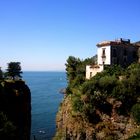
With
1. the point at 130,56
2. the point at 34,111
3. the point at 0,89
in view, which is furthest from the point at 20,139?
the point at 34,111

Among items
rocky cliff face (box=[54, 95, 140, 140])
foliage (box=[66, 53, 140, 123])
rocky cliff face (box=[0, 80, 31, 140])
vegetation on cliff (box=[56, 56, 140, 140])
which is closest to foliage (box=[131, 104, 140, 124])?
vegetation on cliff (box=[56, 56, 140, 140])

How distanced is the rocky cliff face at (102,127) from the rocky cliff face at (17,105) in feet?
34.5

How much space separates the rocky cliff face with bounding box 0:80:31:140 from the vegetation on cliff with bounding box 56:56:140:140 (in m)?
10.9

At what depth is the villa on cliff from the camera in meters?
59.4

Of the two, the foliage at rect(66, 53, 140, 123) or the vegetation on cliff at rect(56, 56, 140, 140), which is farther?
the foliage at rect(66, 53, 140, 123)

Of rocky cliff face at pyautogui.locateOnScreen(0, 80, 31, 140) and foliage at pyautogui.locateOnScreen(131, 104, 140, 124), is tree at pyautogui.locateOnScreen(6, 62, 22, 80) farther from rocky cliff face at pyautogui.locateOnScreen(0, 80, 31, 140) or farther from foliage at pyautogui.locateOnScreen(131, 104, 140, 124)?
foliage at pyautogui.locateOnScreen(131, 104, 140, 124)

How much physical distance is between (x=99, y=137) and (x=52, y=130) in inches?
1327

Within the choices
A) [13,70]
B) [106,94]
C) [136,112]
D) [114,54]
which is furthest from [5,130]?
[114,54]

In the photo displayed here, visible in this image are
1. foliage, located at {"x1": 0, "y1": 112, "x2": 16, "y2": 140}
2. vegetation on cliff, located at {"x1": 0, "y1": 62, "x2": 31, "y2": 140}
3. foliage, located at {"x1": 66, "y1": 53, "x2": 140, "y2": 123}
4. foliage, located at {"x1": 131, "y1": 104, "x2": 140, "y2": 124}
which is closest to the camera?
foliage, located at {"x1": 0, "y1": 112, "x2": 16, "y2": 140}

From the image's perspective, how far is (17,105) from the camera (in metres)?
38.8

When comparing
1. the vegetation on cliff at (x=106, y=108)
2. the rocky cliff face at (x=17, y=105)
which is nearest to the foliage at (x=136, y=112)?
the vegetation on cliff at (x=106, y=108)

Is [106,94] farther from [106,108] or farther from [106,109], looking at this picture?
[106,109]

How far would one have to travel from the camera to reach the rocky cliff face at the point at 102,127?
150 ft

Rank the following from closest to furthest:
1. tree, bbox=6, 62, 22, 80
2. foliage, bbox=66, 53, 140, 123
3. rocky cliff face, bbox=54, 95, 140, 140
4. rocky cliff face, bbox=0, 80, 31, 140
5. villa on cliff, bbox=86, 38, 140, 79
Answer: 1. rocky cliff face, bbox=0, 80, 31, 140
2. rocky cliff face, bbox=54, 95, 140, 140
3. foliage, bbox=66, 53, 140, 123
4. tree, bbox=6, 62, 22, 80
5. villa on cliff, bbox=86, 38, 140, 79
